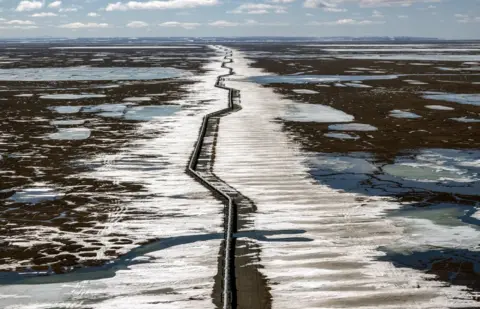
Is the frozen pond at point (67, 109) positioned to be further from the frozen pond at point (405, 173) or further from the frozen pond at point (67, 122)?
the frozen pond at point (405, 173)

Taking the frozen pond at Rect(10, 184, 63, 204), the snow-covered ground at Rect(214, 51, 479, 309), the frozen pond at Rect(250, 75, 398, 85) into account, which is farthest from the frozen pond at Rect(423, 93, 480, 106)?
the frozen pond at Rect(10, 184, 63, 204)

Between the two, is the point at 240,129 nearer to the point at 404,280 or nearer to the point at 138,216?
the point at 138,216

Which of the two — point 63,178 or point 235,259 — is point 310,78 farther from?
point 235,259

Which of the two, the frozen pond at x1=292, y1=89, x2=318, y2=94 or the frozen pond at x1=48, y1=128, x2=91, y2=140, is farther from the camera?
the frozen pond at x1=292, y1=89, x2=318, y2=94

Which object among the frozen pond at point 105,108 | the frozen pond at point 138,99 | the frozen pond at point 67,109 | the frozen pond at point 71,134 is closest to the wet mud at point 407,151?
the frozen pond at point 71,134

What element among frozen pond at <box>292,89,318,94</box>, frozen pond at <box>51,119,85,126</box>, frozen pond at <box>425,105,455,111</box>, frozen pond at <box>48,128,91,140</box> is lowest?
frozen pond at <box>48,128,91,140</box>

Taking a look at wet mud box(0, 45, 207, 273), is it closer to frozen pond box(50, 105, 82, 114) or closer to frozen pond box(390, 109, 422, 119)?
frozen pond box(50, 105, 82, 114)
